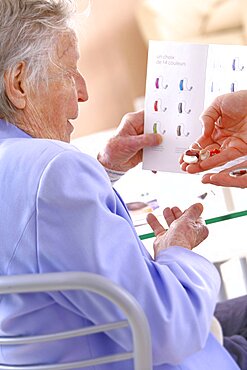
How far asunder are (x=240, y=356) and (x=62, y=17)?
781mm

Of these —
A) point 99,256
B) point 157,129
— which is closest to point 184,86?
point 157,129

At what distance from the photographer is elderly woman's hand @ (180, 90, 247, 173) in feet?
5.47

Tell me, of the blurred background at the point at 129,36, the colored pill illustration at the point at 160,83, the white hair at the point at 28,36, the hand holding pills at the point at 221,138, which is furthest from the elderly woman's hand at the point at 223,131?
the blurred background at the point at 129,36

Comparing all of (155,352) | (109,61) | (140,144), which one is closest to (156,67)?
(140,144)

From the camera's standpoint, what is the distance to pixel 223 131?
5.88 feet

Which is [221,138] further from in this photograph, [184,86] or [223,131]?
[184,86]

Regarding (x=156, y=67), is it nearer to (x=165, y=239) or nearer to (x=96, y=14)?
(x=165, y=239)

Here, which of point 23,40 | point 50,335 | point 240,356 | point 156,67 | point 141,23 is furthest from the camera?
point 141,23

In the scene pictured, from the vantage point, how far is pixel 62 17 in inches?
56.1

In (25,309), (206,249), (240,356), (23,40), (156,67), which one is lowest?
(240,356)

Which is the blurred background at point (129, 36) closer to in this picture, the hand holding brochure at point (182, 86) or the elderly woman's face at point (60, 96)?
the hand holding brochure at point (182, 86)

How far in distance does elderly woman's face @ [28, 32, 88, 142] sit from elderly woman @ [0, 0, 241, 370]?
0.13 ft

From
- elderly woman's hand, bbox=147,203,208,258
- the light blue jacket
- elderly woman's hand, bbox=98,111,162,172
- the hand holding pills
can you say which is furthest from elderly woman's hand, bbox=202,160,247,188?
the light blue jacket

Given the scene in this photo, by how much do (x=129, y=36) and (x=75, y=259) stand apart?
12.6 ft
